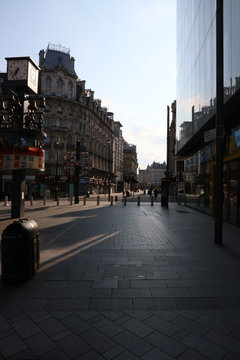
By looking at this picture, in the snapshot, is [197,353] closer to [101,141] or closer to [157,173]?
[101,141]

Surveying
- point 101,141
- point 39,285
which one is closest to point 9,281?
point 39,285

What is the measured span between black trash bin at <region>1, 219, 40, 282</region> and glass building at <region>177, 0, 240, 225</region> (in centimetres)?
634

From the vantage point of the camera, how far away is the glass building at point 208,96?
8.48m

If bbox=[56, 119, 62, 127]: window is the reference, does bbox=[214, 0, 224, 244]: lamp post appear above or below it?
below

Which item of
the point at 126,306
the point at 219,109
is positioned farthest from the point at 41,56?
the point at 126,306

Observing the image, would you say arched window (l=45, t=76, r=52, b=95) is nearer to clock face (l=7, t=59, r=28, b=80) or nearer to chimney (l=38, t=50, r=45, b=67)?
chimney (l=38, t=50, r=45, b=67)

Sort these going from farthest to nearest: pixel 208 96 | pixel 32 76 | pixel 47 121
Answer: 1. pixel 47 121
2. pixel 32 76
3. pixel 208 96

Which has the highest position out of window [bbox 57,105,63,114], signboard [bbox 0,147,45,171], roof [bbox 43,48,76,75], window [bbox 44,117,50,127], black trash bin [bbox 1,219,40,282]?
roof [bbox 43,48,76,75]

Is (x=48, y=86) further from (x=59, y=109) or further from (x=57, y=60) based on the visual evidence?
(x=57, y=60)

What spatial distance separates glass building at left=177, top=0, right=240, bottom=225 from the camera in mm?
8477

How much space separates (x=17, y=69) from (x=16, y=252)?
12.2 meters

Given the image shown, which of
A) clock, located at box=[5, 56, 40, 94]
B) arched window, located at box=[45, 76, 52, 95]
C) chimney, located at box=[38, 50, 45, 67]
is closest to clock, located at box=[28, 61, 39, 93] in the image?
clock, located at box=[5, 56, 40, 94]

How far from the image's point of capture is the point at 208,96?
12.2 metres

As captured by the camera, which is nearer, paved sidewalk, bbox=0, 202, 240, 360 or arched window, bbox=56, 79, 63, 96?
paved sidewalk, bbox=0, 202, 240, 360
